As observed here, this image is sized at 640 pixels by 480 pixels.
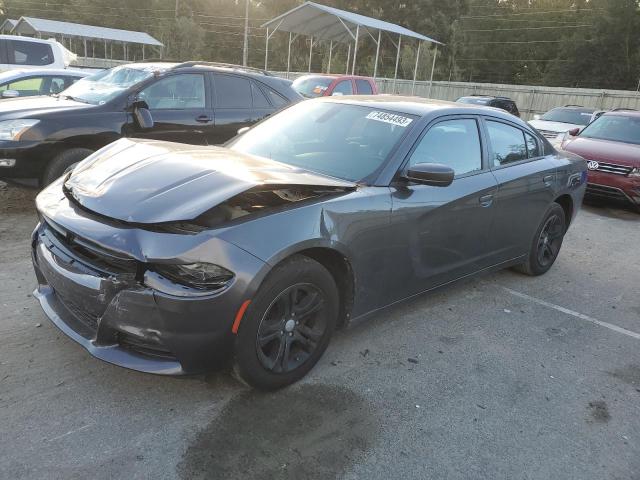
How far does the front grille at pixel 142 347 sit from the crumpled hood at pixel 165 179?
570mm

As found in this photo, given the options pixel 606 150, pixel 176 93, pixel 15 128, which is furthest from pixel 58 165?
pixel 606 150

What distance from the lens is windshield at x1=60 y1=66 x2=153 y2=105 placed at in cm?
645

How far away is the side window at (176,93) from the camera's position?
6562mm

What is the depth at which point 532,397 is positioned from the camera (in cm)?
322

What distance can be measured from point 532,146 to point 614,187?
15.3 ft

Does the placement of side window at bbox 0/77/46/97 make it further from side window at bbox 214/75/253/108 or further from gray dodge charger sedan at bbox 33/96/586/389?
gray dodge charger sedan at bbox 33/96/586/389

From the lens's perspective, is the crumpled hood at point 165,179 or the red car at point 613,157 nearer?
the crumpled hood at point 165,179

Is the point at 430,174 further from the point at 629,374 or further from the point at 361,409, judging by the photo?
the point at 629,374

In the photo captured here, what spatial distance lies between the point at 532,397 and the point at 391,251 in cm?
122

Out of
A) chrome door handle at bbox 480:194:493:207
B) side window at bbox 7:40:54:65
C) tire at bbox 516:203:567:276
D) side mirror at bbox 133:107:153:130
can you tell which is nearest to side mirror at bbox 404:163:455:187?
chrome door handle at bbox 480:194:493:207

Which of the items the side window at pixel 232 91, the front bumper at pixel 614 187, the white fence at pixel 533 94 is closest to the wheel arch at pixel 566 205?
the front bumper at pixel 614 187

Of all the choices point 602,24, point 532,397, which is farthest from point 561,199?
point 602,24

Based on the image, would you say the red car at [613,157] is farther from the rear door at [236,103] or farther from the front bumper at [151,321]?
the front bumper at [151,321]

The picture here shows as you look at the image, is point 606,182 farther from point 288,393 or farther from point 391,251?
point 288,393
